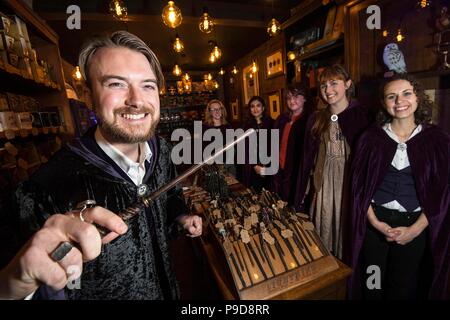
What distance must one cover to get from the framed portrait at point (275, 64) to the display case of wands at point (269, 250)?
3.78 metres

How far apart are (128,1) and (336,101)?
3.48m

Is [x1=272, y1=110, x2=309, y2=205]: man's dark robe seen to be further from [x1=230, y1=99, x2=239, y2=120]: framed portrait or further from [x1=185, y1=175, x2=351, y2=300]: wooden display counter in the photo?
[x1=230, y1=99, x2=239, y2=120]: framed portrait

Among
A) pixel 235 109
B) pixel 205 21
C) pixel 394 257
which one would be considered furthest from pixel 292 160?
pixel 235 109

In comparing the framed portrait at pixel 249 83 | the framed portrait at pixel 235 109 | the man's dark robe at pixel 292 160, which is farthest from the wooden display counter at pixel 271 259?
the framed portrait at pixel 235 109

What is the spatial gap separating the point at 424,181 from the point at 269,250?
122 cm

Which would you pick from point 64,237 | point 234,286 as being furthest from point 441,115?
point 64,237

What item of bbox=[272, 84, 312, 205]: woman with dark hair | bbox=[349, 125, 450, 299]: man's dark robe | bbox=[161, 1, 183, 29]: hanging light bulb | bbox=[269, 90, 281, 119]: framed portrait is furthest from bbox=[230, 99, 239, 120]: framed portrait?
bbox=[349, 125, 450, 299]: man's dark robe

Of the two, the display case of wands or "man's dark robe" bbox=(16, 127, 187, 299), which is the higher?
"man's dark robe" bbox=(16, 127, 187, 299)

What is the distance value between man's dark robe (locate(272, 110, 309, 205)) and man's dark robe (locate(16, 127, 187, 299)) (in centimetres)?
182

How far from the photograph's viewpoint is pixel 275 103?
4.86 meters

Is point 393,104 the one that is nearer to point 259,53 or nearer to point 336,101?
point 336,101

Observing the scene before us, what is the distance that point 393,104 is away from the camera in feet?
4.69

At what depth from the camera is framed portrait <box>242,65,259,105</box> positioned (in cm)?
560

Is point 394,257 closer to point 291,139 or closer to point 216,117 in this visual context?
point 291,139
